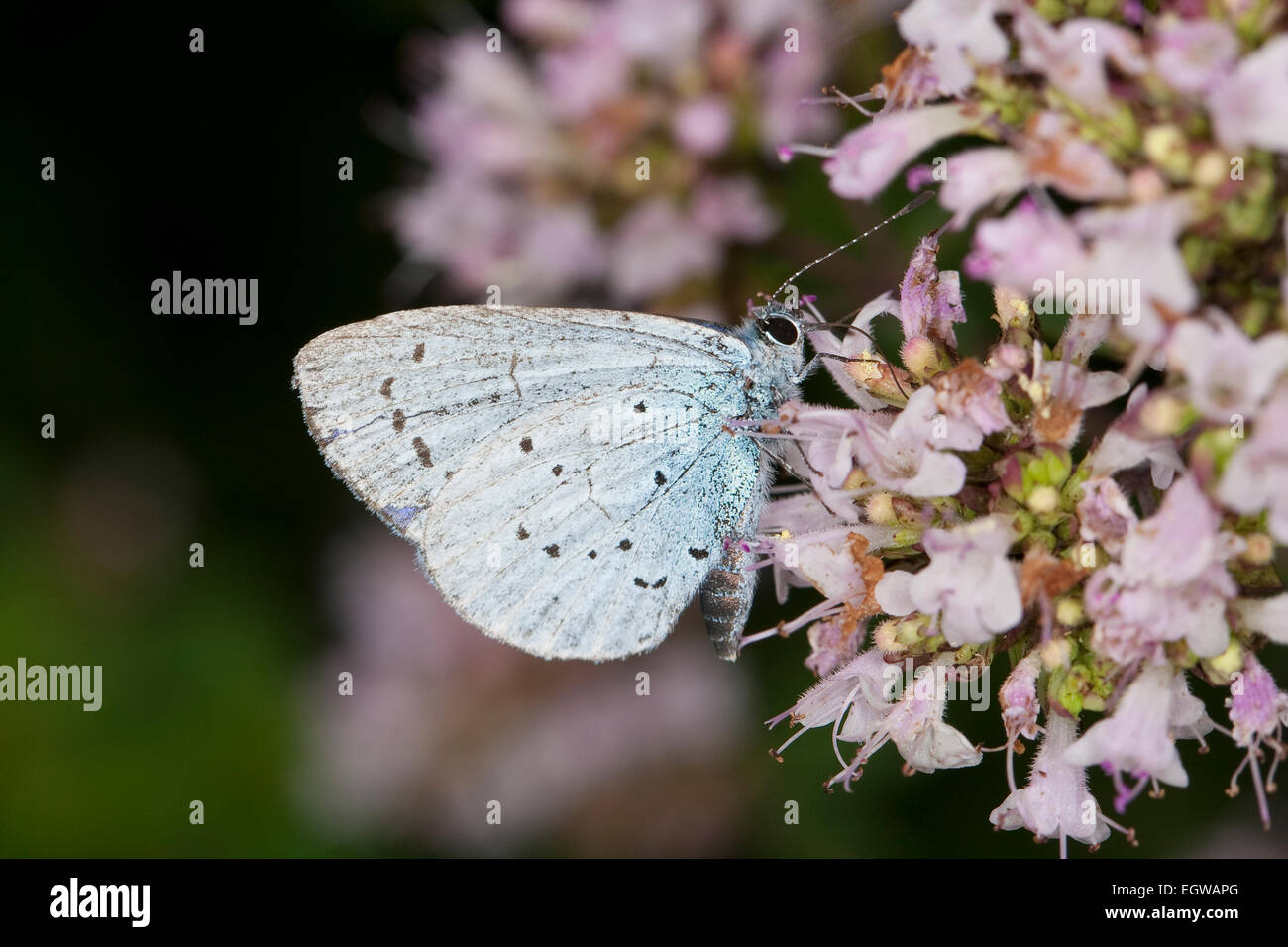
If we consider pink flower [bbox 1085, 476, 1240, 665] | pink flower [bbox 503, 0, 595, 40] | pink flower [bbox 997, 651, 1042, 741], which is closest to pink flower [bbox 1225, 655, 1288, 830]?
pink flower [bbox 1085, 476, 1240, 665]

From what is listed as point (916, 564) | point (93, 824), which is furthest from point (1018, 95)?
point (93, 824)

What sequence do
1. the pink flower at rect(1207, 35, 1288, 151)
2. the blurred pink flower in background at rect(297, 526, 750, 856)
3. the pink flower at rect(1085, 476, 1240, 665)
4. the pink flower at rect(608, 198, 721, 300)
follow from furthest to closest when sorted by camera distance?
the blurred pink flower in background at rect(297, 526, 750, 856)
the pink flower at rect(608, 198, 721, 300)
the pink flower at rect(1085, 476, 1240, 665)
the pink flower at rect(1207, 35, 1288, 151)

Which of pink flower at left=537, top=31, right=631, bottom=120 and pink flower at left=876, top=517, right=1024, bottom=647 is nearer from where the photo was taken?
pink flower at left=876, top=517, right=1024, bottom=647

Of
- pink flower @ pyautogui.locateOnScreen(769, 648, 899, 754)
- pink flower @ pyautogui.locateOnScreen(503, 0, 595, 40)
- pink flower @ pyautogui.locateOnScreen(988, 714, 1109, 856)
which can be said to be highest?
pink flower @ pyautogui.locateOnScreen(503, 0, 595, 40)

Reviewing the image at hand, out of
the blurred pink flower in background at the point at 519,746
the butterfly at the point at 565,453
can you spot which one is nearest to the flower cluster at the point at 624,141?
the butterfly at the point at 565,453

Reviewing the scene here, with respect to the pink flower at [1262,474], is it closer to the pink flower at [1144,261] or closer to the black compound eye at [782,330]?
the pink flower at [1144,261]

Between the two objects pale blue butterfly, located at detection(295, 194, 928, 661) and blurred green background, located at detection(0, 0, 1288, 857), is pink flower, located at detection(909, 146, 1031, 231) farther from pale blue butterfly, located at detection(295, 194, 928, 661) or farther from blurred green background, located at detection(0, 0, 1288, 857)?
blurred green background, located at detection(0, 0, 1288, 857)

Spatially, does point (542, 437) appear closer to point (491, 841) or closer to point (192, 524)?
point (491, 841)

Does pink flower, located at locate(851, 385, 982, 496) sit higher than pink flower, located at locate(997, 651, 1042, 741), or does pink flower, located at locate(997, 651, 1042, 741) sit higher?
pink flower, located at locate(851, 385, 982, 496)

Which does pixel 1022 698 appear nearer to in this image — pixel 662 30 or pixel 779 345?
pixel 779 345
